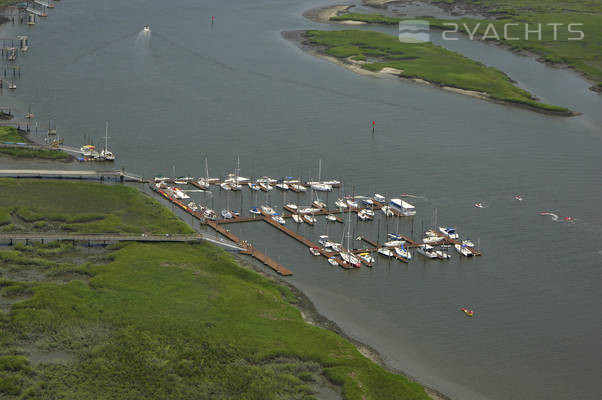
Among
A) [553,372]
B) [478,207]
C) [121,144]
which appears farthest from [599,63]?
[553,372]

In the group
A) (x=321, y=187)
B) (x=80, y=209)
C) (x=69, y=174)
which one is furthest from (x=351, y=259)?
Answer: (x=69, y=174)

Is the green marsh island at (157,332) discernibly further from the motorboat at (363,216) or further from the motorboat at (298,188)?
the motorboat at (298,188)

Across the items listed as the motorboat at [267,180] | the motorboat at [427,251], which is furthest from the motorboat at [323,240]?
the motorboat at [267,180]

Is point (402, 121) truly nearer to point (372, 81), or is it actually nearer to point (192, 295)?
point (372, 81)

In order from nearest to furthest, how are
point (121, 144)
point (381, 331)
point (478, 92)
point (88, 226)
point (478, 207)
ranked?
point (381, 331), point (88, 226), point (478, 207), point (121, 144), point (478, 92)

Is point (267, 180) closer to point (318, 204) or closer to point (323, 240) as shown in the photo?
point (318, 204)
